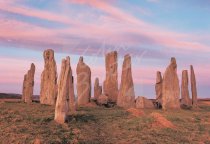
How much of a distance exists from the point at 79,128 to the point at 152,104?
23735mm

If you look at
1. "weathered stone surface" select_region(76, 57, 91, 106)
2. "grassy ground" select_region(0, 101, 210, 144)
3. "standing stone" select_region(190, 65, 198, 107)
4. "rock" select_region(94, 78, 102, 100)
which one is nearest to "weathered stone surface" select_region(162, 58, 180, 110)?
"standing stone" select_region(190, 65, 198, 107)

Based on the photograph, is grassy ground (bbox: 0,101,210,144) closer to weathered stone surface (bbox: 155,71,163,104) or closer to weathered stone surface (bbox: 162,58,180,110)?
weathered stone surface (bbox: 162,58,180,110)

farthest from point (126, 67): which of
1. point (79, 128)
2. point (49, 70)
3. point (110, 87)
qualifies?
point (79, 128)

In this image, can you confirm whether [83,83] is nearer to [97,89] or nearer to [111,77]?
[111,77]

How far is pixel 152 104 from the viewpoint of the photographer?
47375 millimetres

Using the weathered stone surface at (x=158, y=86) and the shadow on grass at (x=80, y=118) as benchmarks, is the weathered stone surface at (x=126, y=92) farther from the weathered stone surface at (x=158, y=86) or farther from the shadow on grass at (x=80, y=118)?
the shadow on grass at (x=80, y=118)

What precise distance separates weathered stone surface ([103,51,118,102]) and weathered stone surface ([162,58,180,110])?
8492 mm

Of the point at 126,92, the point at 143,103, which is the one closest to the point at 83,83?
the point at 126,92

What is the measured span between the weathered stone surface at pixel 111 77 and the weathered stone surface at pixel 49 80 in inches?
389

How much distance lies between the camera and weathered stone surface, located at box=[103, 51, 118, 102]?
170 feet

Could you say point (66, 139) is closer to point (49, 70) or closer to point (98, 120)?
point (98, 120)

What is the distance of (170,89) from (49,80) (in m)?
15.0

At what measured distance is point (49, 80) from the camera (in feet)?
147

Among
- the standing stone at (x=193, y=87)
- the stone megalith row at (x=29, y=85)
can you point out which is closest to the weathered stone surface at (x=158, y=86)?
the standing stone at (x=193, y=87)
